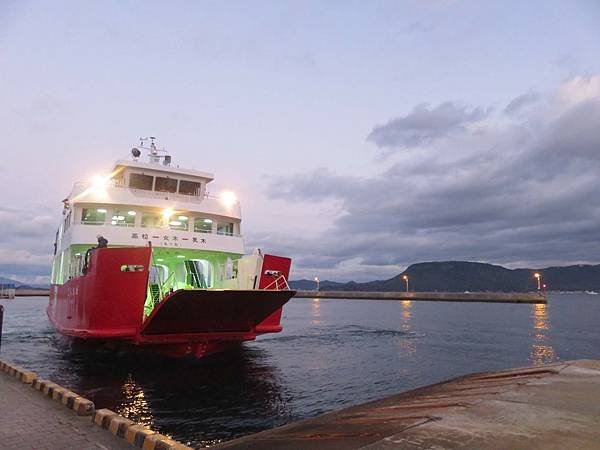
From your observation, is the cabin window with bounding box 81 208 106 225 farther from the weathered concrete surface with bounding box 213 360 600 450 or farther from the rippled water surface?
the weathered concrete surface with bounding box 213 360 600 450

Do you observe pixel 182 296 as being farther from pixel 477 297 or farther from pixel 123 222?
pixel 477 297

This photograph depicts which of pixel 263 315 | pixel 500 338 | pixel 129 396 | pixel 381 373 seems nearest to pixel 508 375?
pixel 381 373

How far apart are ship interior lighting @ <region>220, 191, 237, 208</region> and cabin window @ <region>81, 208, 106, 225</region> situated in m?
4.92

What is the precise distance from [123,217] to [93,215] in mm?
1266

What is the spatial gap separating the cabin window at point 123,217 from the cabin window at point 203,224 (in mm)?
2530

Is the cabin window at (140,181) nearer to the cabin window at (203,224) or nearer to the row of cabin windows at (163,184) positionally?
the row of cabin windows at (163,184)

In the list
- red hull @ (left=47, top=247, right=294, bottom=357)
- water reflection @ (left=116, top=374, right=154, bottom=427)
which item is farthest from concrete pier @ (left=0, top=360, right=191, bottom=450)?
red hull @ (left=47, top=247, right=294, bottom=357)

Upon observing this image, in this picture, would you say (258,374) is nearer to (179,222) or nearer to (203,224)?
(203,224)

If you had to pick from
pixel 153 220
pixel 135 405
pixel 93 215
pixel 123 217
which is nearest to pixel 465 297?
pixel 153 220

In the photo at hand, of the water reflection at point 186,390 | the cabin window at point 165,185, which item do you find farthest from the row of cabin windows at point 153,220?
the water reflection at point 186,390

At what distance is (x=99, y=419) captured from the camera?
6680 millimetres

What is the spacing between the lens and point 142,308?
1351cm

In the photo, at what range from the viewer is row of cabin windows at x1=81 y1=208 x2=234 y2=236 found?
693 inches

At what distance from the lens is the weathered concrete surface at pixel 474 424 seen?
4.95 metres
